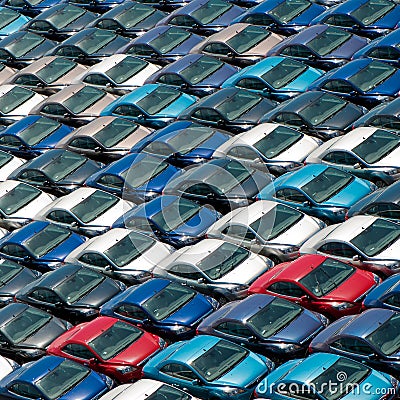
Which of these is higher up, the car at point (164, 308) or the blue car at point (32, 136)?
the blue car at point (32, 136)

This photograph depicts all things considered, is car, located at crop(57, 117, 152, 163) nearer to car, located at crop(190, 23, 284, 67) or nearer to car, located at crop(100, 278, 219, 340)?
car, located at crop(190, 23, 284, 67)

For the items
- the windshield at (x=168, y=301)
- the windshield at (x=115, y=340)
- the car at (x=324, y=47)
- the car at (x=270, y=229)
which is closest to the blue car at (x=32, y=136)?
the car at (x=324, y=47)

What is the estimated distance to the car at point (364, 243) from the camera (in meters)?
26.8

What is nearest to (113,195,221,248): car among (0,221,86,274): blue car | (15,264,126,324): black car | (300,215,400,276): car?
(0,221,86,274): blue car

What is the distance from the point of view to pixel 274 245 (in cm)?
2850

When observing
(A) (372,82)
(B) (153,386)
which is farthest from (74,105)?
(B) (153,386)

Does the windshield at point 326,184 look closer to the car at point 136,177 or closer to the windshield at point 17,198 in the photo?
the car at point 136,177

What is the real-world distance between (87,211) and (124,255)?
255 centimetres

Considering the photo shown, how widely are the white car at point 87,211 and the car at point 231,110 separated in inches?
152

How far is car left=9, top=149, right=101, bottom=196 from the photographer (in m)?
33.2

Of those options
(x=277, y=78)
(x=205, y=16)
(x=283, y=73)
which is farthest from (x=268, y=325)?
(x=205, y=16)

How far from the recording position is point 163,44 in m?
38.5

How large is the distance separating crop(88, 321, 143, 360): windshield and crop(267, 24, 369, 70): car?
12.2 m

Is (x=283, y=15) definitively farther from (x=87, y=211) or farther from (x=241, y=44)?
(x=87, y=211)
